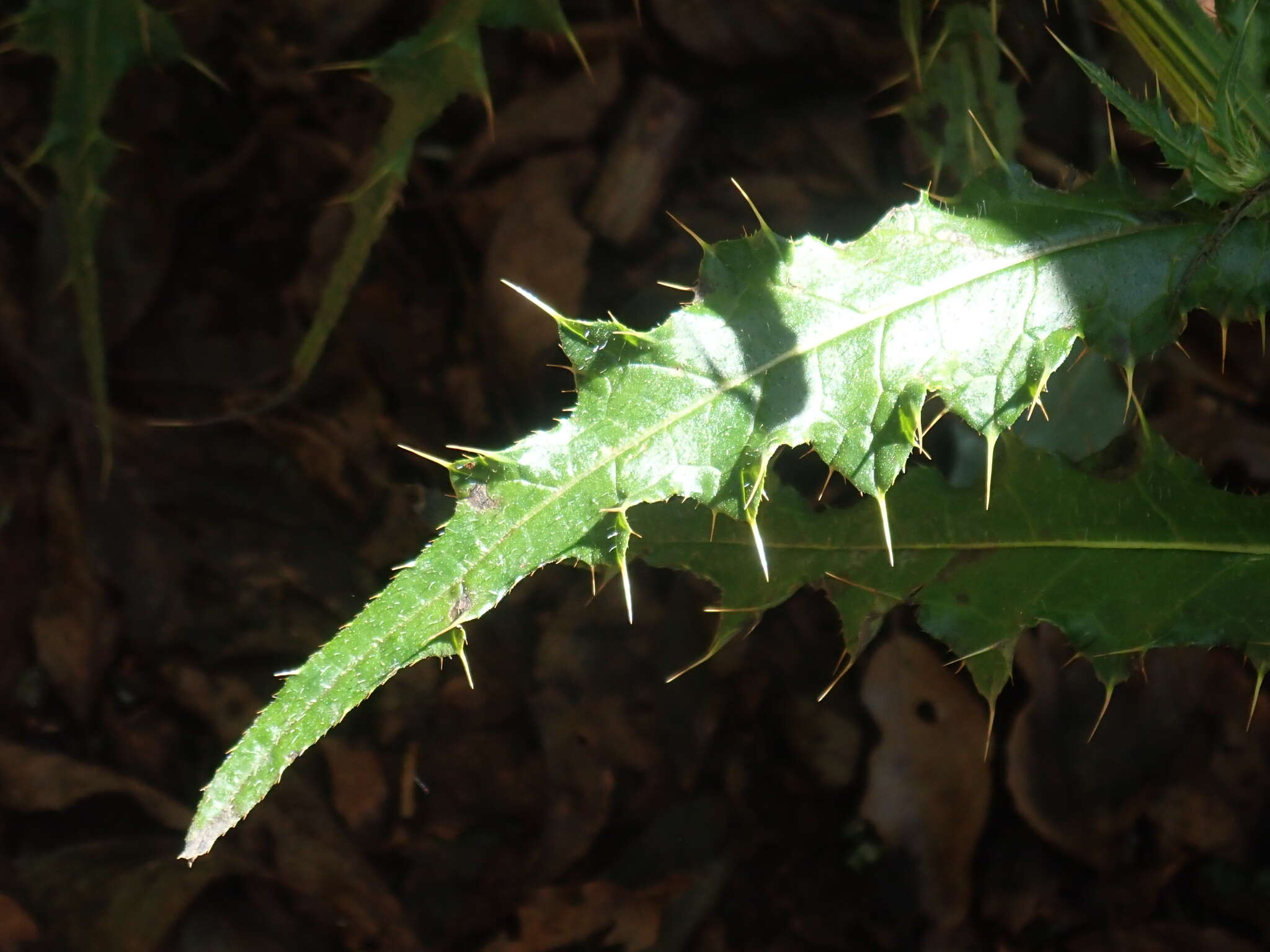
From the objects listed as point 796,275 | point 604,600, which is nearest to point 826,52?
point 796,275

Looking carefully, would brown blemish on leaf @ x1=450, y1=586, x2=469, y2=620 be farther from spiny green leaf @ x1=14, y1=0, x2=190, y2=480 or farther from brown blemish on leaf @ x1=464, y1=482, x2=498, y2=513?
spiny green leaf @ x1=14, y1=0, x2=190, y2=480

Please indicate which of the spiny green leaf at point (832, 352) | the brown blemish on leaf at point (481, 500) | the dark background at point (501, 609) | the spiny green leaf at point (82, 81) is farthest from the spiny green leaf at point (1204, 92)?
the spiny green leaf at point (82, 81)

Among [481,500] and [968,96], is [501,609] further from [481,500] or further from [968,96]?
[968,96]

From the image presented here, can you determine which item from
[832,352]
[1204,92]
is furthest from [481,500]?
[1204,92]

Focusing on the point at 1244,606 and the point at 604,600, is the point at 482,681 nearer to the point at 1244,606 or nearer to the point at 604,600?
the point at 604,600

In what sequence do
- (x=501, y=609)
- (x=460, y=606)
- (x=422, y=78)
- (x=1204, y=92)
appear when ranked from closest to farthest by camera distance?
(x=460, y=606) → (x=1204, y=92) → (x=422, y=78) → (x=501, y=609)

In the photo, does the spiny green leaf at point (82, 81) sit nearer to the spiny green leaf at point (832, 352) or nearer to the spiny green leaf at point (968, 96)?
the spiny green leaf at point (832, 352)

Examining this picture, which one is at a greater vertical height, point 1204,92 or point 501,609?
point 1204,92
